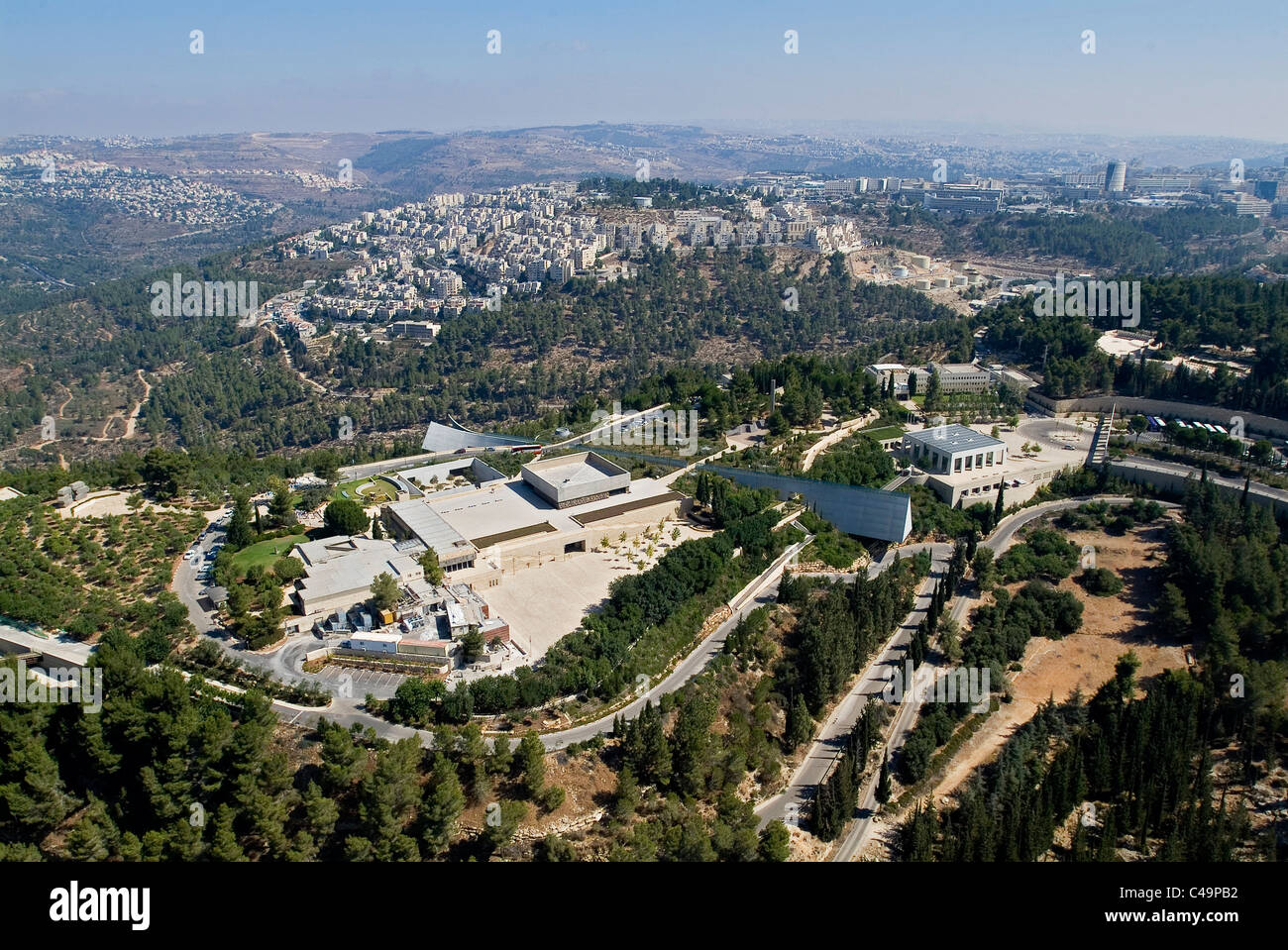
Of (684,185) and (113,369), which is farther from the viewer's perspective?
(684,185)

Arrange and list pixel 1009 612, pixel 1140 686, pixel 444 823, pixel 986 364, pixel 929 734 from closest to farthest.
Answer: pixel 444 823
pixel 929 734
pixel 1140 686
pixel 1009 612
pixel 986 364

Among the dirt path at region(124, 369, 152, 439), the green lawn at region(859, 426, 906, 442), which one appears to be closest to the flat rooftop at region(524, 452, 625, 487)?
the green lawn at region(859, 426, 906, 442)

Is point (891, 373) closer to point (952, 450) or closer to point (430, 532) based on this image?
point (952, 450)

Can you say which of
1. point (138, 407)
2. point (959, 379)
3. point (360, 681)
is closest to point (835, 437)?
point (959, 379)

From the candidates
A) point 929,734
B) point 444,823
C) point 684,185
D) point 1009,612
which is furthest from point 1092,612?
point 684,185

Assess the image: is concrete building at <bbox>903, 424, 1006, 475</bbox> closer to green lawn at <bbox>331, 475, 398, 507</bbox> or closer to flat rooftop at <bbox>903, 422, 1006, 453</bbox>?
flat rooftop at <bbox>903, 422, 1006, 453</bbox>

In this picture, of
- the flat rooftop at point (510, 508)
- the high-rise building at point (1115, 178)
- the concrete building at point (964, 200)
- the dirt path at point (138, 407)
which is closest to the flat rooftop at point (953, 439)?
the flat rooftop at point (510, 508)
